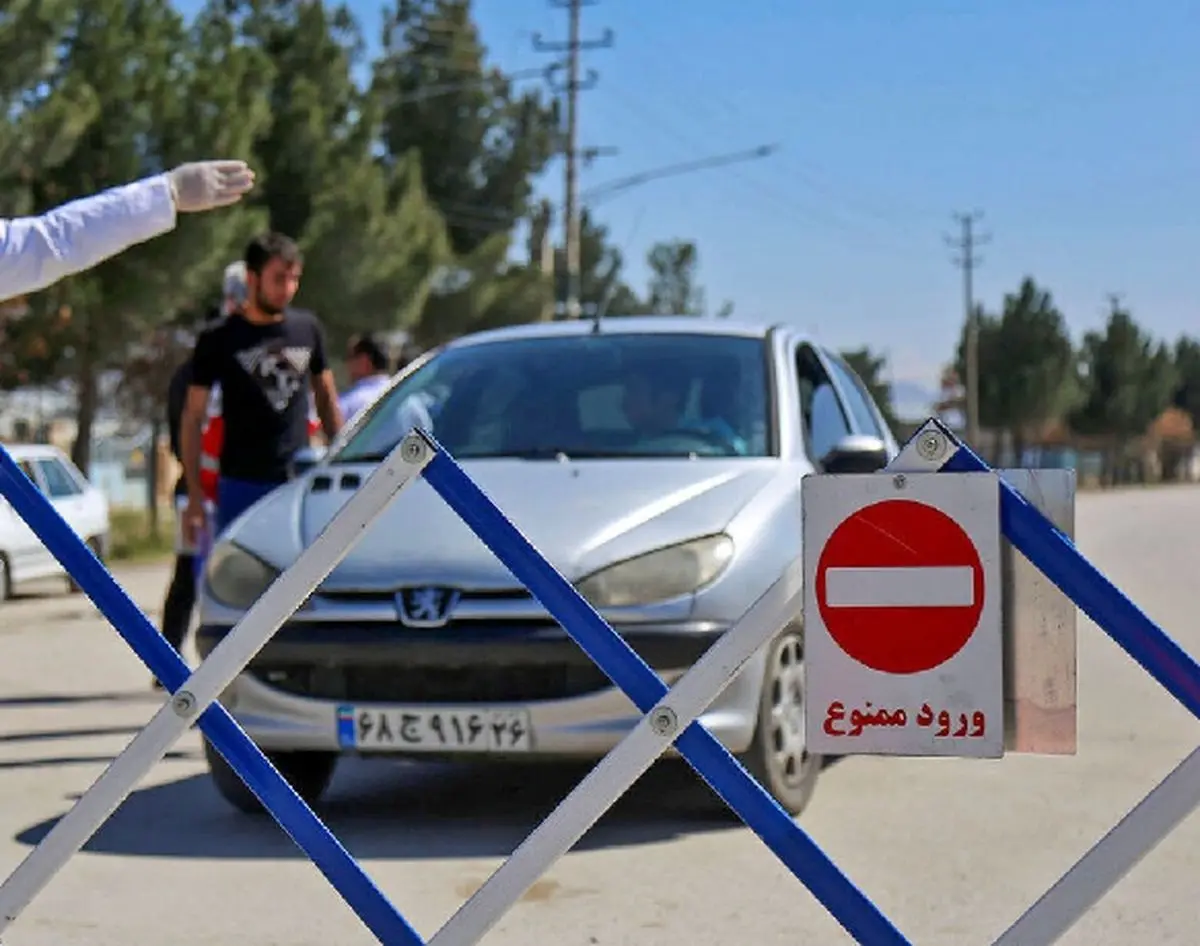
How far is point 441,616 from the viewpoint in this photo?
18.8ft

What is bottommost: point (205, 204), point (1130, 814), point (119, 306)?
point (119, 306)

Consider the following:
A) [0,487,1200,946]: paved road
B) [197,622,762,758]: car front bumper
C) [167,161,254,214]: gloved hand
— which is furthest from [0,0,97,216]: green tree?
[167,161,254,214]: gloved hand

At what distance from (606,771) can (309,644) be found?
8.72ft

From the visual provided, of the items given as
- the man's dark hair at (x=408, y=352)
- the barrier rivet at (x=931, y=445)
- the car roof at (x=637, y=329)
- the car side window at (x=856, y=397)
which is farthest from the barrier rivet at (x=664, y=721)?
the man's dark hair at (x=408, y=352)

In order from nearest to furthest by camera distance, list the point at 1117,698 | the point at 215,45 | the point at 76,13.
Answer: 1. the point at 1117,698
2. the point at 76,13
3. the point at 215,45

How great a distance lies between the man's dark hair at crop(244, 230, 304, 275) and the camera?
7809 mm

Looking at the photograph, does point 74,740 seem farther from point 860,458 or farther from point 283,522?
point 860,458

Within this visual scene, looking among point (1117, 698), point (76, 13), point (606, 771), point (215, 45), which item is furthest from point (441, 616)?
point (215, 45)

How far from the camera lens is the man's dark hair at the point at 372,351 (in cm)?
1013

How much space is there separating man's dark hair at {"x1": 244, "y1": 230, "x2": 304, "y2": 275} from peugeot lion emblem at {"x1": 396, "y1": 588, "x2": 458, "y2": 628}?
2.45 metres

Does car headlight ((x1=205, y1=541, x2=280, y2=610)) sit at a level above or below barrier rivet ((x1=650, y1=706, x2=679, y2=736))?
below

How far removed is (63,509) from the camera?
679 inches

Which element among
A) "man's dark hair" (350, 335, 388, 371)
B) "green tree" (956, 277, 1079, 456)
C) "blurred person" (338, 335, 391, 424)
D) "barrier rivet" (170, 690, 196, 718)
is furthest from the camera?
"green tree" (956, 277, 1079, 456)

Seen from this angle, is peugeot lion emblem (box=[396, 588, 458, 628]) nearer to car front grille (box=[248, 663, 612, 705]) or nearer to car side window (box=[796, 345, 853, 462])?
car front grille (box=[248, 663, 612, 705])
